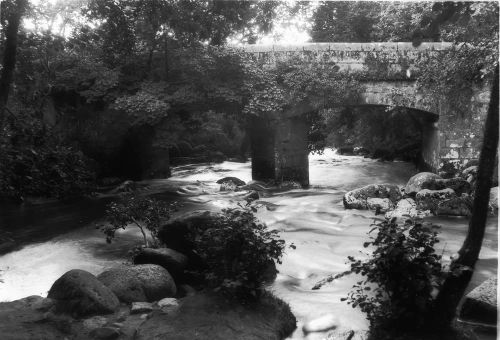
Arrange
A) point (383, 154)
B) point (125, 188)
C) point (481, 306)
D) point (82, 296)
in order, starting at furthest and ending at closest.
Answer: point (383, 154) → point (125, 188) → point (82, 296) → point (481, 306)

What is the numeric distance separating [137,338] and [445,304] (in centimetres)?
258

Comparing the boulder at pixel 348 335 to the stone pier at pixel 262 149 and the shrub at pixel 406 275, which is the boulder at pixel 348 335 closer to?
the shrub at pixel 406 275

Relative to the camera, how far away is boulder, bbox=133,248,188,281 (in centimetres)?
575

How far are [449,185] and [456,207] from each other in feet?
5.27

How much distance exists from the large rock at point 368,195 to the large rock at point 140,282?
19.0 feet

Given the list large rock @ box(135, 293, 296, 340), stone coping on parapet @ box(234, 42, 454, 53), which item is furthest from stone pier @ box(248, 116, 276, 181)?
large rock @ box(135, 293, 296, 340)

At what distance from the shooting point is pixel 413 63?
525 inches

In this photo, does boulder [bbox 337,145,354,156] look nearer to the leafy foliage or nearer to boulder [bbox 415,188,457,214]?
boulder [bbox 415,188,457,214]

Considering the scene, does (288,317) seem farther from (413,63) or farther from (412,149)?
(412,149)

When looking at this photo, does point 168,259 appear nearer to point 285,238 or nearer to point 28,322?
point 28,322

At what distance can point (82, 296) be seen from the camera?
15.5ft

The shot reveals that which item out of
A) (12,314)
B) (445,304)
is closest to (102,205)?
(12,314)

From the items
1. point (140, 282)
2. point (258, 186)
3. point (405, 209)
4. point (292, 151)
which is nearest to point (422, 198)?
point (405, 209)

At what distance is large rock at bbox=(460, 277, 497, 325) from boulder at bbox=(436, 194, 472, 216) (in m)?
4.93
